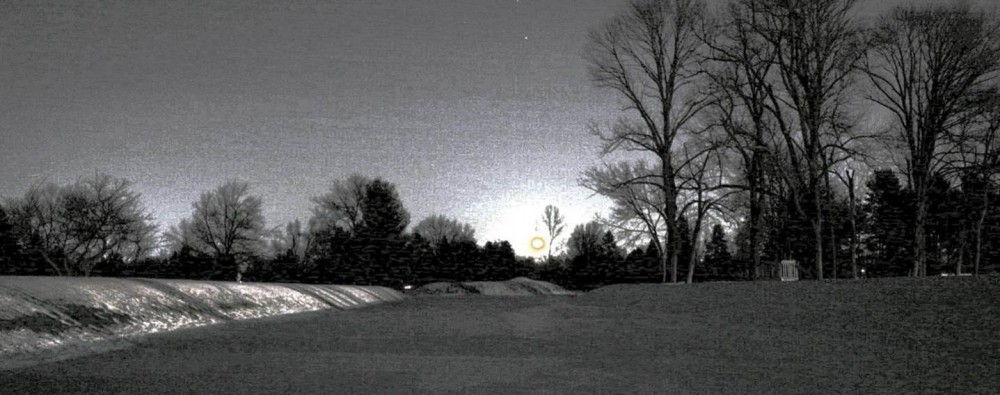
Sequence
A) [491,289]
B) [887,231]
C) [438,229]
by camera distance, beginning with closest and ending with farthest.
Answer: [491,289], [887,231], [438,229]

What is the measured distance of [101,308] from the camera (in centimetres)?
495

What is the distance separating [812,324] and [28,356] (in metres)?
5.51

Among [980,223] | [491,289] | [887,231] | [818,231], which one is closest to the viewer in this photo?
[818,231]

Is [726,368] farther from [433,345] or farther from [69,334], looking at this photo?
[69,334]

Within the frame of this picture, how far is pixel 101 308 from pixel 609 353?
3701mm

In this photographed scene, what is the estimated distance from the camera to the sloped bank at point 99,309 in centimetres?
388

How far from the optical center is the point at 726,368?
3.64 metres

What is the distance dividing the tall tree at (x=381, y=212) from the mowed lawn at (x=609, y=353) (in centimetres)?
3808

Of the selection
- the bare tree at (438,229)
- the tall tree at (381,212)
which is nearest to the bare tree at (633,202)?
the tall tree at (381,212)

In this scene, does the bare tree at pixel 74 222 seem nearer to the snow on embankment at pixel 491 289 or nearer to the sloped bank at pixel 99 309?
the snow on embankment at pixel 491 289

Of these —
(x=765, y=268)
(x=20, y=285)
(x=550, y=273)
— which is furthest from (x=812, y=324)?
(x=550, y=273)

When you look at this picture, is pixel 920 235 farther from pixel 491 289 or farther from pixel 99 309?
pixel 99 309

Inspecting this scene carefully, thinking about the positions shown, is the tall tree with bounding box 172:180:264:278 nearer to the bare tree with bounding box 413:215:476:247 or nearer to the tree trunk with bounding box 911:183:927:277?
the bare tree with bounding box 413:215:476:247

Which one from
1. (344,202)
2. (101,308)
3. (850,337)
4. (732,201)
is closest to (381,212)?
(344,202)
